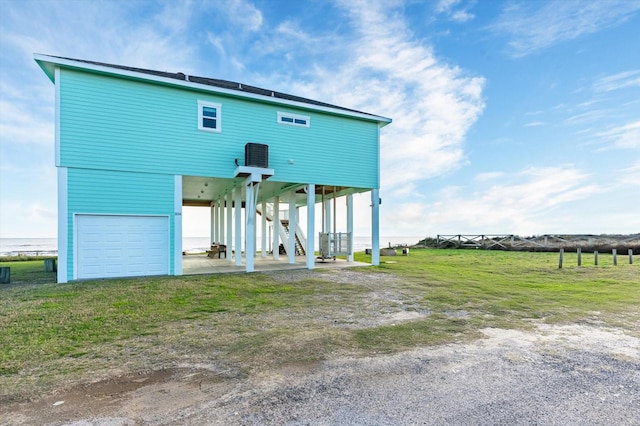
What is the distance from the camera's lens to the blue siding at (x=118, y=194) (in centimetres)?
1025

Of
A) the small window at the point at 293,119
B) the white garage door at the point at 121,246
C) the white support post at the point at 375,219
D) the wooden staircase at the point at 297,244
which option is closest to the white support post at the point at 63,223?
the white garage door at the point at 121,246

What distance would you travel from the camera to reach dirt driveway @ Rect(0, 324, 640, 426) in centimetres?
268

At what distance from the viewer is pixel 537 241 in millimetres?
27828

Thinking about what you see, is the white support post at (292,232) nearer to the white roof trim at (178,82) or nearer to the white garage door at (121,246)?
the white roof trim at (178,82)

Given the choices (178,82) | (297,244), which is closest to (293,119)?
(178,82)

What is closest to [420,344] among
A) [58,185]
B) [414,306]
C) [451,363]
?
[451,363]

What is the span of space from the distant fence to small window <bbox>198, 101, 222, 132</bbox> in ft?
80.6

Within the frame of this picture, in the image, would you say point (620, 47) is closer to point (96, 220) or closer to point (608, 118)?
point (608, 118)

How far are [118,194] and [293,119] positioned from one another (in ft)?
22.5

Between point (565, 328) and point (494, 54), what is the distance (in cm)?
1247

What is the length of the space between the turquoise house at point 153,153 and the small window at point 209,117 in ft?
0.12

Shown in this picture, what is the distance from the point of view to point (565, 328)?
5.36 meters

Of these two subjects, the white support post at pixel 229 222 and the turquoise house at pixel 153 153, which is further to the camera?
the white support post at pixel 229 222

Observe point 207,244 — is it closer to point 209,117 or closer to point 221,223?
point 221,223
